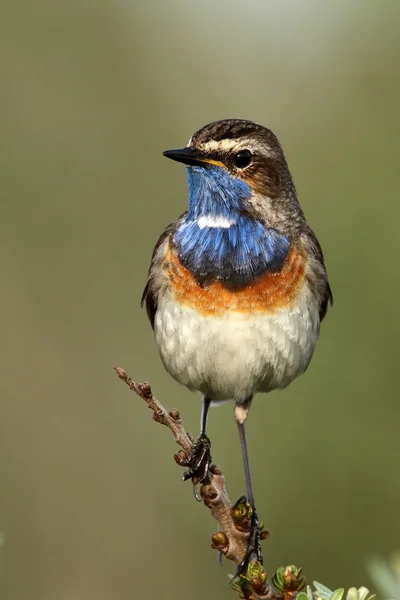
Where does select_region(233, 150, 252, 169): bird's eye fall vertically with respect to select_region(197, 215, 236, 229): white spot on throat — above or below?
above

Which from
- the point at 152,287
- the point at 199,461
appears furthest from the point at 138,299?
the point at 199,461

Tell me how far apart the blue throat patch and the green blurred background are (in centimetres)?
222

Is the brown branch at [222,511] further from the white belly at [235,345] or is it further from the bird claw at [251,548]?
the white belly at [235,345]

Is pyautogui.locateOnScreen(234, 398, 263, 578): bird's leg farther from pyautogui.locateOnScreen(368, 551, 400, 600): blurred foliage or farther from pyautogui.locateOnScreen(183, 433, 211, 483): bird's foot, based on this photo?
pyautogui.locateOnScreen(368, 551, 400, 600): blurred foliage

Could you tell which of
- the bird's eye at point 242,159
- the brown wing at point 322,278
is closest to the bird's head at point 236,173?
the bird's eye at point 242,159

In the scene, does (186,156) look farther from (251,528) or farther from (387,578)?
(387,578)

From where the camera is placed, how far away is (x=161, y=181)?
33.7 feet

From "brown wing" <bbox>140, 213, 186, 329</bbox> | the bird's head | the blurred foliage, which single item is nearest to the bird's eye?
the bird's head

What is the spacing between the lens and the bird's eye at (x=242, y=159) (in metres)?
5.75

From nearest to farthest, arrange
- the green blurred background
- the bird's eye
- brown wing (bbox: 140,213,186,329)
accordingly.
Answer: the bird's eye, brown wing (bbox: 140,213,186,329), the green blurred background

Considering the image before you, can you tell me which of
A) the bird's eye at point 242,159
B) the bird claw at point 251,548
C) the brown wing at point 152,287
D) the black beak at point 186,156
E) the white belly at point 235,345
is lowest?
the bird claw at point 251,548

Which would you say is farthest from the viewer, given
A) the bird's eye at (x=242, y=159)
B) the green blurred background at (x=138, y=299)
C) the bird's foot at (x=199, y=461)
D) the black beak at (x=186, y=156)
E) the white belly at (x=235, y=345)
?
the green blurred background at (x=138, y=299)

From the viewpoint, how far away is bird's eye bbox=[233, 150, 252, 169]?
18.9 feet

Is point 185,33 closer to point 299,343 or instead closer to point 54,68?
point 54,68
